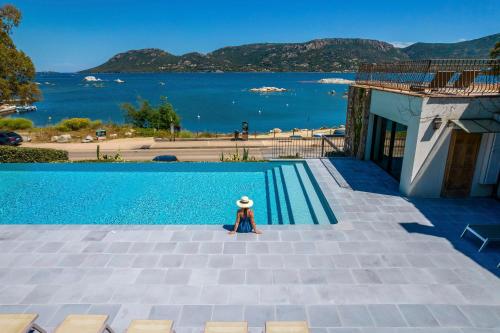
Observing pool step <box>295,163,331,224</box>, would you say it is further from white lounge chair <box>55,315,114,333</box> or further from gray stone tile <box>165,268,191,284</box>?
white lounge chair <box>55,315,114,333</box>

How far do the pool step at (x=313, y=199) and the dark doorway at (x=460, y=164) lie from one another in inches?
161

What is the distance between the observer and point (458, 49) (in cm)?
13275

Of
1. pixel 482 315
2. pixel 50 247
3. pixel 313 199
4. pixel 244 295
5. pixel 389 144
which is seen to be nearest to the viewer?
pixel 482 315

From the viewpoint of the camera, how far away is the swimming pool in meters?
10.7

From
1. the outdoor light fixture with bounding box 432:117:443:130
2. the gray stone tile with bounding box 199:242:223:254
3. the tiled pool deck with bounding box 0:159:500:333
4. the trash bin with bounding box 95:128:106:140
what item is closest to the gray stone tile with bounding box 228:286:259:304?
the tiled pool deck with bounding box 0:159:500:333

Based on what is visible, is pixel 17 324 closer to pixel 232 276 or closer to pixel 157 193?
pixel 232 276

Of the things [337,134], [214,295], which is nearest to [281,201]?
[214,295]

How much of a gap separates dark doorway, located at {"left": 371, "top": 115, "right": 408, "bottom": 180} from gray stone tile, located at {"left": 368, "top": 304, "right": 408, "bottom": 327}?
7433 mm

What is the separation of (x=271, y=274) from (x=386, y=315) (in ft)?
7.28

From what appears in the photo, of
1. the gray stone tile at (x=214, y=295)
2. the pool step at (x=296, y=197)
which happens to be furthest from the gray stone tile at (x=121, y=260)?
the pool step at (x=296, y=197)

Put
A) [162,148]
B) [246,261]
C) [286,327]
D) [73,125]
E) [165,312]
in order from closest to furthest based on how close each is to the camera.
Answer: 1. [286,327]
2. [165,312]
3. [246,261]
4. [162,148]
5. [73,125]

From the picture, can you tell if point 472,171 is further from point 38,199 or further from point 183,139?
point 183,139

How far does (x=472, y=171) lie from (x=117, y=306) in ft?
35.5

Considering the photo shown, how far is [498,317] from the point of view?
5.45 meters
